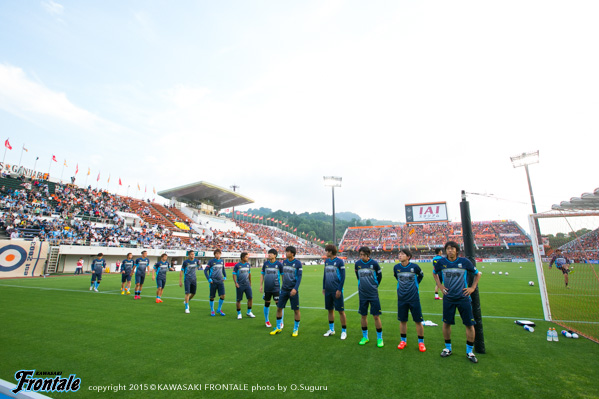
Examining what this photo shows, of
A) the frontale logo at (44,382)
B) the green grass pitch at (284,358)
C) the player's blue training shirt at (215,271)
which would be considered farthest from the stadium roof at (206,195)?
the frontale logo at (44,382)

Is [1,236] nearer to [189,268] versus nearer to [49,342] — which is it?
[189,268]

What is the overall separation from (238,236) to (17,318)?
48.6 metres

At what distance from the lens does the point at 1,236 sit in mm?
23109

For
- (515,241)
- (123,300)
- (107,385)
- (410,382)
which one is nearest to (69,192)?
(123,300)

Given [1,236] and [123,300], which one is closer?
[123,300]

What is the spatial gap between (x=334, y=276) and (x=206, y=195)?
55.1 metres

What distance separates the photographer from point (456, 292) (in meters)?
5.04

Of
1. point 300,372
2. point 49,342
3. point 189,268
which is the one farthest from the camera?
point 189,268

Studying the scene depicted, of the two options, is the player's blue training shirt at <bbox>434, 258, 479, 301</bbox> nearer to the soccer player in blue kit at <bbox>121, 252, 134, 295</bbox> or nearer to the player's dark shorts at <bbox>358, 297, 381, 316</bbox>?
the player's dark shorts at <bbox>358, 297, 381, 316</bbox>

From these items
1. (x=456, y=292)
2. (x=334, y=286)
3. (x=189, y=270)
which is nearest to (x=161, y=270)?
(x=189, y=270)

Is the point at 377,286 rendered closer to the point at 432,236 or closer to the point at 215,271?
the point at 215,271

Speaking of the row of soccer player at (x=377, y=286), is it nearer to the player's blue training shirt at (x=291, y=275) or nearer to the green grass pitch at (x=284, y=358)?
the player's blue training shirt at (x=291, y=275)

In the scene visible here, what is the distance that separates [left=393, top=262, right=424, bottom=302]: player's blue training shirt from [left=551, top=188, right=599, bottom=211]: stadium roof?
22.3ft

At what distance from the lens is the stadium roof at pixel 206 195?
172ft
